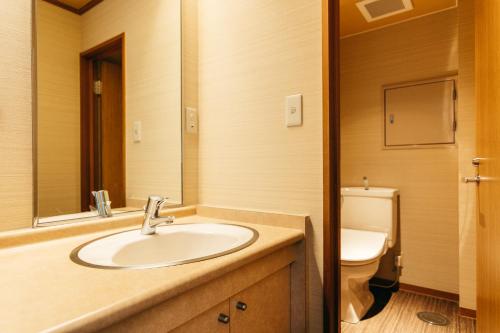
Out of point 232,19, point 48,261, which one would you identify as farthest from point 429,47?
point 48,261

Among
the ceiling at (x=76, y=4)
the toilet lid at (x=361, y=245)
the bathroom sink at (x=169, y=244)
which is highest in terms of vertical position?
the ceiling at (x=76, y=4)

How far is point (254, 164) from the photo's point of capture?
1201mm

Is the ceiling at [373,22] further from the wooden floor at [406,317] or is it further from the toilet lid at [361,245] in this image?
the wooden floor at [406,317]

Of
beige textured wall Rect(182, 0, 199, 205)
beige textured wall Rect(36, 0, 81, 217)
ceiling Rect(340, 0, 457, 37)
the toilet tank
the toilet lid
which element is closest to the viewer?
beige textured wall Rect(36, 0, 81, 217)

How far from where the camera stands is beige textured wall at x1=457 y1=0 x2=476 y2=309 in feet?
6.10

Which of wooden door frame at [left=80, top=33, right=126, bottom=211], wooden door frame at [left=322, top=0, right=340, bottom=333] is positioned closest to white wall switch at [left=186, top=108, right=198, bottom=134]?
wooden door frame at [left=80, top=33, right=126, bottom=211]

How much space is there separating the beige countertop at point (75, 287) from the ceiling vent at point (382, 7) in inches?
80.7

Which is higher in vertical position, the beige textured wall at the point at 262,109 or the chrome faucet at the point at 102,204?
the beige textured wall at the point at 262,109

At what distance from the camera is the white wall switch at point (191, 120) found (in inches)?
53.4

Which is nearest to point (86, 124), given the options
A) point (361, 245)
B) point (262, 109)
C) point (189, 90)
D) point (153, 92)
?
point (153, 92)

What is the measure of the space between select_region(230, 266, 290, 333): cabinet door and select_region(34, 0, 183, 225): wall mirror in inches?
23.7

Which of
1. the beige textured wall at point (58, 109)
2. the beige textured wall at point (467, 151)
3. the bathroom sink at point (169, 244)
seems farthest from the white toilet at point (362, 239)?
the beige textured wall at point (58, 109)

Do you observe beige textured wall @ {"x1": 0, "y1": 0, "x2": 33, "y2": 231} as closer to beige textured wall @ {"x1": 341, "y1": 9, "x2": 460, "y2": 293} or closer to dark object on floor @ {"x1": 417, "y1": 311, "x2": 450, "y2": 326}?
dark object on floor @ {"x1": 417, "y1": 311, "x2": 450, "y2": 326}

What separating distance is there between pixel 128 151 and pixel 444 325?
210 centimetres
